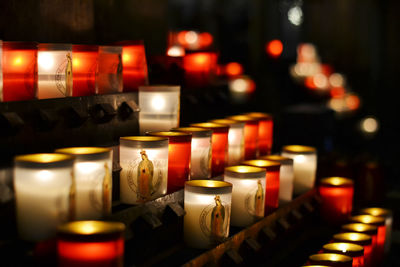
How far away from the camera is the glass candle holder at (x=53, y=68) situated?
6.86ft

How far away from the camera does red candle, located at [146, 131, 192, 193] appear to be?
7.70ft

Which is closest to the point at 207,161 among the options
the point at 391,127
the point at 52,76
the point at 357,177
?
the point at 52,76

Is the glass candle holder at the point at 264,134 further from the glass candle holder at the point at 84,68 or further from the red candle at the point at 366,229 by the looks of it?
the glass candle holder at the point at 84,68

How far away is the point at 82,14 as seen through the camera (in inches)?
112

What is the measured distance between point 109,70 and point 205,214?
25.8 inches

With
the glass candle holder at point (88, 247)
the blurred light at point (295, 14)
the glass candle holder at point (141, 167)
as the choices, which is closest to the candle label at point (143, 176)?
the glass candle holder at point (141, 167)

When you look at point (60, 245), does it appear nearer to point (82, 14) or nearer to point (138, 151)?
point (138, 151)

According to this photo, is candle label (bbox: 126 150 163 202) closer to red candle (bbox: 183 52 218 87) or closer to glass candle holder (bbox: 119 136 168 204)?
glass candle holder (bbox: 119 136 168 204)

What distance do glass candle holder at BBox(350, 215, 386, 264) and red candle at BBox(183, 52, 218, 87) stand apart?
3.37 ft

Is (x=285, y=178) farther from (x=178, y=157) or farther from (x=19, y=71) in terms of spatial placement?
(x=19, y=71)

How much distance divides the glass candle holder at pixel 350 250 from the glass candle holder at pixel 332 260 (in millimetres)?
94

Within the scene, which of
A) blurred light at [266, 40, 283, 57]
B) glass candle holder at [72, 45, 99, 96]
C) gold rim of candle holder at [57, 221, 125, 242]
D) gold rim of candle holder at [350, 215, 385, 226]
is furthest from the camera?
blurred light at [266, 40, 283, 57]

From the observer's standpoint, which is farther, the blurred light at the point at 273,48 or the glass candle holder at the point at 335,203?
the blurred light at the point at 273,48

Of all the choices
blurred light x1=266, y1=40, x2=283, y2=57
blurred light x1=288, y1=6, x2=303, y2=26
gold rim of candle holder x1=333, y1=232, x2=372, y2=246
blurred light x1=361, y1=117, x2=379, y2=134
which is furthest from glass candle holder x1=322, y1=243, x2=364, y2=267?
blurred light x1=288, y1=6, x2=303, y2=26
